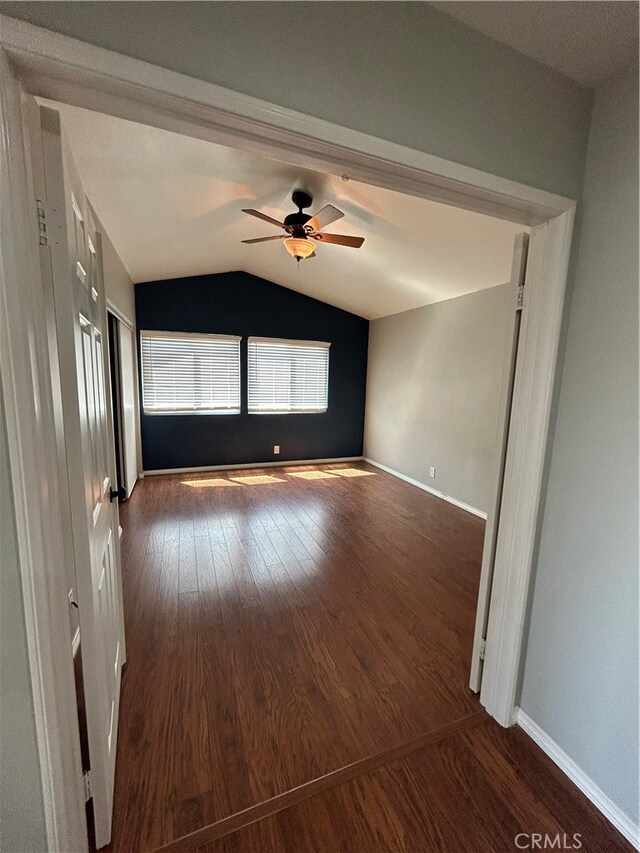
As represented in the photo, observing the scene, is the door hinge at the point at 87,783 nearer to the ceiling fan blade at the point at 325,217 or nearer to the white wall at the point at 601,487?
the white wall at the point at 601,487

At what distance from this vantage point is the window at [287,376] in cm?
523

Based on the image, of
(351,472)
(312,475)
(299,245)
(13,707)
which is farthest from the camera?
(351,472)

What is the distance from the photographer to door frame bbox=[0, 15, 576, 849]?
678 mm

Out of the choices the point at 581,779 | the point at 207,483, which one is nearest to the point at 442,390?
the point at 207,483

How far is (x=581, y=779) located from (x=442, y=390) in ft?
11.6

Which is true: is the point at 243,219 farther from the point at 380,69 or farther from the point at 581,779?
the point at 581,779

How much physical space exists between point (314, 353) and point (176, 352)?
6.69 ft

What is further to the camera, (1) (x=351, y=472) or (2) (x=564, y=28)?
(1) (x=351, y=472)

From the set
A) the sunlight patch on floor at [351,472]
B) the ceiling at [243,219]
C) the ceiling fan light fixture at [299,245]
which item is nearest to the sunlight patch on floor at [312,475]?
the sunlight patch on floor at [351,472]

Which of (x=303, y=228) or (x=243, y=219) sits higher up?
(x=243, y=219)

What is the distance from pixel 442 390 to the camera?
14.1 ft

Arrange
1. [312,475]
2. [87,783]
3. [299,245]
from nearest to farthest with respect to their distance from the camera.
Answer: [87,783]
[299,245]
[312,475]

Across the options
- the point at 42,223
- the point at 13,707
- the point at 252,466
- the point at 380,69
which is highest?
the point at 380,69

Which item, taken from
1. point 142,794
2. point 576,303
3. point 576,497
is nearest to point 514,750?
point 576,497
